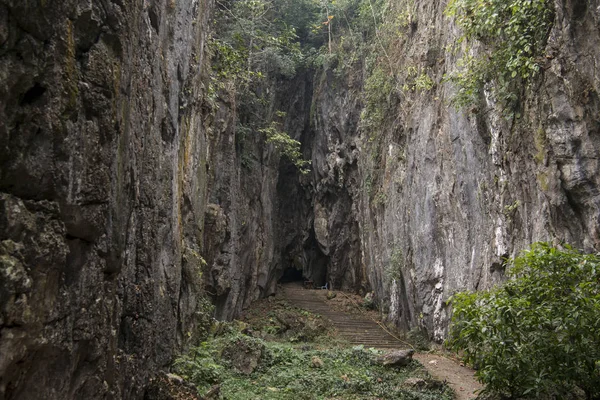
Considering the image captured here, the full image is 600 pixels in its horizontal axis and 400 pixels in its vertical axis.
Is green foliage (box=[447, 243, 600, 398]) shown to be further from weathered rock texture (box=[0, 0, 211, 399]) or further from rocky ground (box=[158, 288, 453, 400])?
weathered rock texture (box=[0, 0, 211, 399])

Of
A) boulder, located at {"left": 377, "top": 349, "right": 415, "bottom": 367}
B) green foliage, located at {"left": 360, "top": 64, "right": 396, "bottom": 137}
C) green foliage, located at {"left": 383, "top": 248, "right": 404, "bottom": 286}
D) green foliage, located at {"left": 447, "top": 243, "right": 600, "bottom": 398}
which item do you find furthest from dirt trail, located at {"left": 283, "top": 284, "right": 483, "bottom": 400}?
green foliage, located at {"left": 360, "top": 64, "right": 396, "bottom": 137}

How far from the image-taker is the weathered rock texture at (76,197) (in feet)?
10.1

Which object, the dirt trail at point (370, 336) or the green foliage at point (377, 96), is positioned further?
the green foliage at point (377, 96)

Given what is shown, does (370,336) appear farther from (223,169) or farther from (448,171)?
(223,169)

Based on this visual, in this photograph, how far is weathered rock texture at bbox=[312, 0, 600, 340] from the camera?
769 cm

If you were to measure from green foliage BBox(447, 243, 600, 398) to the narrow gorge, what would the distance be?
71.1 inches

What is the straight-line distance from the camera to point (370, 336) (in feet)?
55.8

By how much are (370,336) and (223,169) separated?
764cm

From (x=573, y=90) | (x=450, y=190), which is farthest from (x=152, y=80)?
(x=450, y=190)

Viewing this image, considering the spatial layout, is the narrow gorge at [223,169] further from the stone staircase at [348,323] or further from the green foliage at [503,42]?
the stone staircase at [348,323]

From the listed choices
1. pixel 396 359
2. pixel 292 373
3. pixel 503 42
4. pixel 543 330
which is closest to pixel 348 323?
pixel 396 359

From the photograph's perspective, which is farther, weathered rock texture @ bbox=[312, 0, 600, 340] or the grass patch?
the grass patch

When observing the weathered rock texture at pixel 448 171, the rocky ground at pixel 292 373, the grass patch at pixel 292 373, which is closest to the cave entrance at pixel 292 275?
the weathered rock texture at pixel 448 171

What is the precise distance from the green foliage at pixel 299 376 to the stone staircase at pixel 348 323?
397 centimetres
